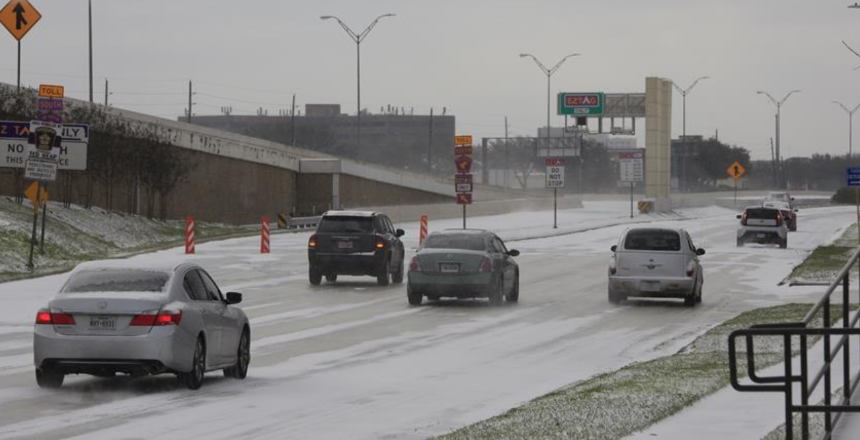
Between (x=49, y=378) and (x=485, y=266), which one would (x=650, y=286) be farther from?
(x=49, y=378)

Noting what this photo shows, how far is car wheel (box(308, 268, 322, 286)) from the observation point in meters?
36.0

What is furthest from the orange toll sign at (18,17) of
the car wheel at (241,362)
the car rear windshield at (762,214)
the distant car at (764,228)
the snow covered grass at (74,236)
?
the car wheel at (241,362)

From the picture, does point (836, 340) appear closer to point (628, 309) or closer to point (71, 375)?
point (71, 375)

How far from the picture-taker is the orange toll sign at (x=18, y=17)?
4466 cm

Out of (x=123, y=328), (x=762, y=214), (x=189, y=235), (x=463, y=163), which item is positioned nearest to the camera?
(x=123, y=328)

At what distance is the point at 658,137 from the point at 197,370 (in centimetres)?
9003

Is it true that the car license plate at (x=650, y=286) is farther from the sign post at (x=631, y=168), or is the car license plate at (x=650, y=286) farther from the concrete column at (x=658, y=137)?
the concrete column at (x=658, y=137)

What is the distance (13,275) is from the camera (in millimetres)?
37375

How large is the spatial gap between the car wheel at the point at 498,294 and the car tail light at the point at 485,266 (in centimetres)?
52

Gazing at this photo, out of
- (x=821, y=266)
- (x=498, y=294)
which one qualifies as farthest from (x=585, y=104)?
(x=498, y=294)

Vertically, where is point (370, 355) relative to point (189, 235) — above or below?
below

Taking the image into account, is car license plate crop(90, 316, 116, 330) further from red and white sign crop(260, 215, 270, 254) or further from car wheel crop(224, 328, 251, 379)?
red and white sign crop(260, 215, 270, 254)

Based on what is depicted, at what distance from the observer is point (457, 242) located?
30438mm

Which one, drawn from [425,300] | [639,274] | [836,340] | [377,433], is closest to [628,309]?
[639,274]
